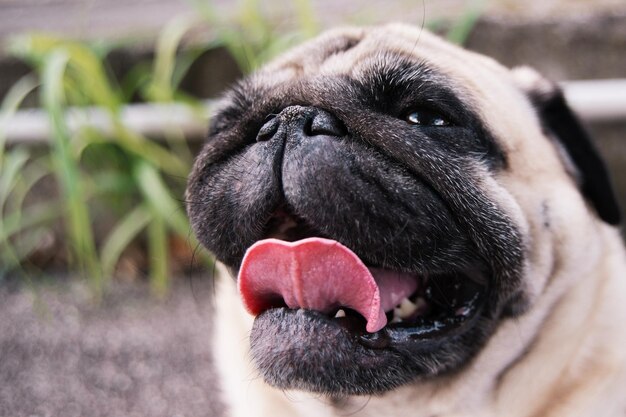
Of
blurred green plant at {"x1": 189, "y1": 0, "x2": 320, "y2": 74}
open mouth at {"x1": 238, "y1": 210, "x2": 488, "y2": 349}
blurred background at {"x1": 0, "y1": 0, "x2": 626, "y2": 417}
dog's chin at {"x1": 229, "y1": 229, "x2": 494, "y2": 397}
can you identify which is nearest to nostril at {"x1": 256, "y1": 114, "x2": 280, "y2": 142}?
open mouth at {"x1": 238, "y1": 210, "x2": 488, "y2": 349}

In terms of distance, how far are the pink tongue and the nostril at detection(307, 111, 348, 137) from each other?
0.17 m

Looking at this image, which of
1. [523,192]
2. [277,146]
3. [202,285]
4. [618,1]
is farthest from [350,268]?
[618,1]

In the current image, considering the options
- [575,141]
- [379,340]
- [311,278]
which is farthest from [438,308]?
[575,141]

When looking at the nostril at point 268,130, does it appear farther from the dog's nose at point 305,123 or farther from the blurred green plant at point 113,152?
the blurred green plant at point 113,152

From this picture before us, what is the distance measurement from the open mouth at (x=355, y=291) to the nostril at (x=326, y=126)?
0.17m

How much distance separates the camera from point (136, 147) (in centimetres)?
226

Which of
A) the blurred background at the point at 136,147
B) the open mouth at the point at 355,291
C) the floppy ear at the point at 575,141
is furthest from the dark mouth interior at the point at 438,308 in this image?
the blurred background at the point at 136,147

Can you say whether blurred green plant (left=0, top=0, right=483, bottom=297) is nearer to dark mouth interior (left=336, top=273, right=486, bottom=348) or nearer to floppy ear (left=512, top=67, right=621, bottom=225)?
floppy ear (left=512, top=67, right=621, bottom=225)

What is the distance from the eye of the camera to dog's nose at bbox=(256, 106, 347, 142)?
3.29 ft

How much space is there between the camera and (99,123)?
90.0 inches

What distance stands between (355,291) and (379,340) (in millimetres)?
99

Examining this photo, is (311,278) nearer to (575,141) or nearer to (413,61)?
(413,61)

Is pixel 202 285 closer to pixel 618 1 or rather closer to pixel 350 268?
pixel 350 268

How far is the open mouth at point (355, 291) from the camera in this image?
3.17ft
